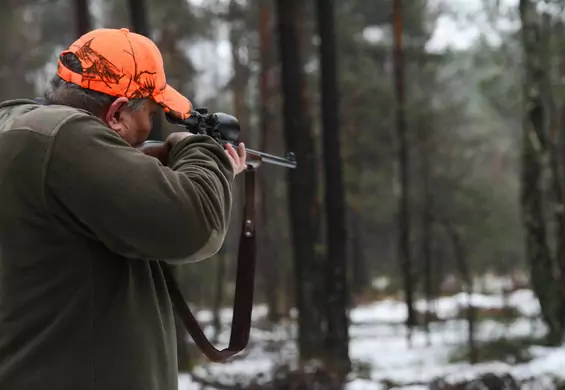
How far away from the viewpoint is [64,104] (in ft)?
5.33

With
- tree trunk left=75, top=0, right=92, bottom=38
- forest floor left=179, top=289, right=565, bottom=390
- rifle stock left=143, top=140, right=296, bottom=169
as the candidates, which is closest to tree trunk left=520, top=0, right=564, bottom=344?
forest floor left=179, top=289, right=565, bottom=390

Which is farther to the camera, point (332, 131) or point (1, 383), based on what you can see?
point (332, 131)

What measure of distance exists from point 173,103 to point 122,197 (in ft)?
1.53

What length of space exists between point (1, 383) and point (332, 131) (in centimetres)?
839

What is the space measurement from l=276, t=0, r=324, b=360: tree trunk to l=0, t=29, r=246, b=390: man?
26.2 feet

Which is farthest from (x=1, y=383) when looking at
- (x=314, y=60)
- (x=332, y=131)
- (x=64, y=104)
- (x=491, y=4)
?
(x=314, y=60)

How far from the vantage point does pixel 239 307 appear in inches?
76.0

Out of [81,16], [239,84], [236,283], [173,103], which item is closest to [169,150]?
[173,103]

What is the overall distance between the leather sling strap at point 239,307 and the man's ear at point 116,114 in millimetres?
476

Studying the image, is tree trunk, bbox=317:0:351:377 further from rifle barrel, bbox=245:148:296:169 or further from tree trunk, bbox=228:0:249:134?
tree trunk, bbox=228:0:249:134

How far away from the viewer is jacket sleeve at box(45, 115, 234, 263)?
1406 millimetres

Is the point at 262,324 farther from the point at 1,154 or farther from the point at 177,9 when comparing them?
the point at 1,154

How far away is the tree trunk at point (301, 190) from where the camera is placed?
32.1 feet

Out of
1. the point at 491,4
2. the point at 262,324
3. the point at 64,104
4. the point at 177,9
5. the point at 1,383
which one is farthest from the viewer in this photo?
the point at 262,324
